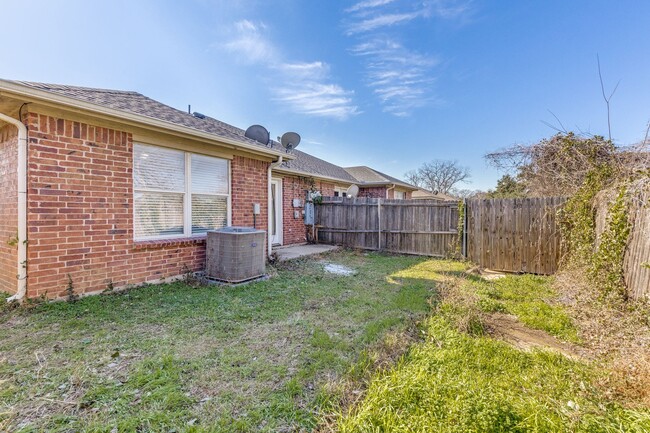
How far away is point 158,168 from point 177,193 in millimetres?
558

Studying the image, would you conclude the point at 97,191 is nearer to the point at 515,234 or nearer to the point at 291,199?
the point at 291,199

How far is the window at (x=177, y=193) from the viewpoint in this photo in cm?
498

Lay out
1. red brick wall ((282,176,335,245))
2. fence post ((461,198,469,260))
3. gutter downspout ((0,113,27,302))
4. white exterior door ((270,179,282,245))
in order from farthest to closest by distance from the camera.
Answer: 1. red brick wall ((282,176,335,245))
2. white exterior door ((270,179,282,245))
3. fence post ((461,198,469,260))
4. gutter downspout ((0,113,27,302))

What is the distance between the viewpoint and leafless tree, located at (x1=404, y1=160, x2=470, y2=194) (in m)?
36.6

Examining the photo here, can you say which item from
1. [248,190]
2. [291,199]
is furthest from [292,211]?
[248,190]

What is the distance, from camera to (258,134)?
26.9 feet

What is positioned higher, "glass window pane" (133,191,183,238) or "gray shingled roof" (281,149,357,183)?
"gray shingled roof" (281,149,357,183)

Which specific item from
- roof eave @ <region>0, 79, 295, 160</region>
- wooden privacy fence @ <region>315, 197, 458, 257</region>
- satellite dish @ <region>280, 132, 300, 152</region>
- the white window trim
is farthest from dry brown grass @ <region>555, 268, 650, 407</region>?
the white window trim

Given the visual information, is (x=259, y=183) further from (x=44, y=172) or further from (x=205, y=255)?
(x=44, y=172)

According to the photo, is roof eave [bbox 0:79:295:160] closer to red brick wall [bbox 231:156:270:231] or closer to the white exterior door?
red brick wall [bbox 231:156:270:231]

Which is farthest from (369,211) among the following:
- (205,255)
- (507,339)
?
(507,339)

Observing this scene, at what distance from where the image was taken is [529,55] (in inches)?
294

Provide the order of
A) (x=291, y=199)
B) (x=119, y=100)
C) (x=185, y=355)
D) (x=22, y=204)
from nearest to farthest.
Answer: (x=185, y=355) → (x=22, y=204) → (x=119, y=100) → (x=291, y=199)

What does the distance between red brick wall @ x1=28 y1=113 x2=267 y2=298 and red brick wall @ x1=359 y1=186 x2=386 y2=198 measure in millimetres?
13396
